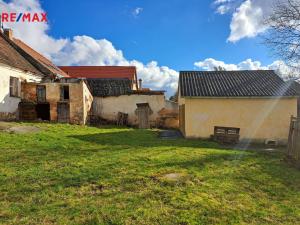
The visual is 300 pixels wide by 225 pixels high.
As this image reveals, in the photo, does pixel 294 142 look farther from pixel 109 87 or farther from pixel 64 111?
pixel 109 87

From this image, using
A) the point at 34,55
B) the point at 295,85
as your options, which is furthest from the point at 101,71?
the point at 295,85

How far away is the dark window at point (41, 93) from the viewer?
Result: 19188 millimetres

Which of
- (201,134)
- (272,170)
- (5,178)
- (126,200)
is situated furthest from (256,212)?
(201,134)

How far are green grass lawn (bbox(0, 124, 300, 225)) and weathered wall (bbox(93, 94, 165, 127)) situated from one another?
1269 cm

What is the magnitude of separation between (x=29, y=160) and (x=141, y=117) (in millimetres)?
14815

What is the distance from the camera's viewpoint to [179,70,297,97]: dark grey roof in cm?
1636

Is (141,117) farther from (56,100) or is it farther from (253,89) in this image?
(253,89)

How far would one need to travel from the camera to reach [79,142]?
1195 centimetres

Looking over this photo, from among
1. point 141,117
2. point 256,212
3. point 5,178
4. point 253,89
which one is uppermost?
point 253,89

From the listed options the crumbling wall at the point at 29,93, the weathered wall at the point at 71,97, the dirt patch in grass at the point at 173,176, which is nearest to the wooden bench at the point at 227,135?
the dirt patch in grass at the point at 173,176

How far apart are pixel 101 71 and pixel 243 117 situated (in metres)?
28.4

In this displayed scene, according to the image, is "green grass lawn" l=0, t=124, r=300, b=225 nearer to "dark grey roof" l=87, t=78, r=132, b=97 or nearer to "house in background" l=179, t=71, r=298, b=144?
"house in background" l=179, t=71, r=298, b=144

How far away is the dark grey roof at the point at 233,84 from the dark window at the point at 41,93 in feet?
31.4

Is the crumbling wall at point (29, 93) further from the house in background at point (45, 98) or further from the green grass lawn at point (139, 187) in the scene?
the green grass lawn at point (139, 187)
